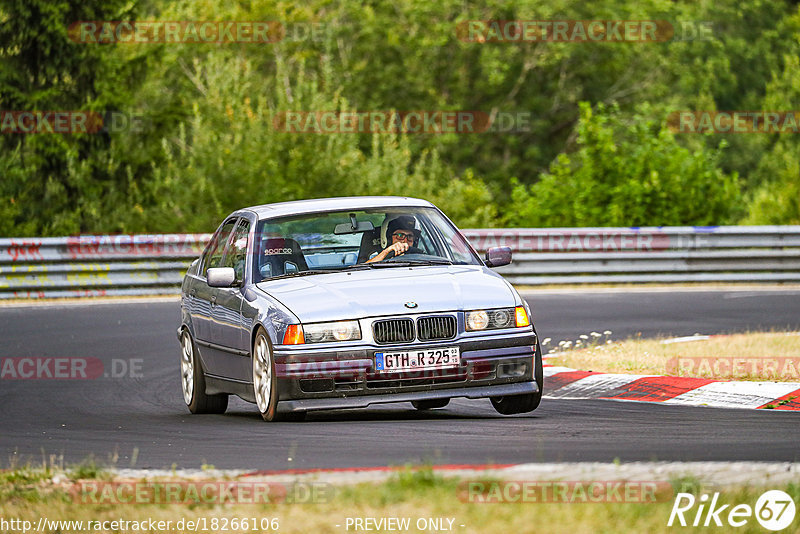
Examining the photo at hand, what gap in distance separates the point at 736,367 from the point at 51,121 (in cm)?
2175

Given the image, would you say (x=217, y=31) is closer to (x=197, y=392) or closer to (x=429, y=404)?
(x=197, y=392)

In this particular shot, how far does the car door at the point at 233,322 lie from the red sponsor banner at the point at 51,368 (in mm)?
3217

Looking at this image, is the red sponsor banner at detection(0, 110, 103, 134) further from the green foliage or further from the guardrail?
the green foliage

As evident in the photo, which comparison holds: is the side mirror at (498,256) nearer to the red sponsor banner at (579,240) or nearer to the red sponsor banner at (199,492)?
the red sponsor banner at (199,492)

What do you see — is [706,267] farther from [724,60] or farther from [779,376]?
[724,60]

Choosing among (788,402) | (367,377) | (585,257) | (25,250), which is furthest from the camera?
(585,257)

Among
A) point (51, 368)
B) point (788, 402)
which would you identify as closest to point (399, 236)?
point (788, 402)

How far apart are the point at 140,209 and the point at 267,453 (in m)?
21.8

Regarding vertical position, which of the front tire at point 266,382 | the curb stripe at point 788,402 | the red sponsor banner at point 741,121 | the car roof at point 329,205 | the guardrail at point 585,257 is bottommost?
the red sponsor banner at point 741,121

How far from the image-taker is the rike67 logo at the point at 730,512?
518cm

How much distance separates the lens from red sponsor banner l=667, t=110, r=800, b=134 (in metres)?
46.3

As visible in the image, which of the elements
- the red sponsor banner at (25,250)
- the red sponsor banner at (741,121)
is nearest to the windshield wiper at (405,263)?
the red sponsor banner at (25,250)

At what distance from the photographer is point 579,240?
22.4m

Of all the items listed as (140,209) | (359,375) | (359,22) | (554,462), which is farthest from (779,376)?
(359,22)
